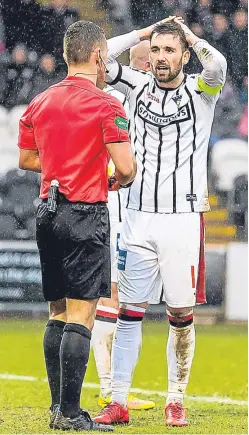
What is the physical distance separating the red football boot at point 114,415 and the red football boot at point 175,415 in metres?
0.22

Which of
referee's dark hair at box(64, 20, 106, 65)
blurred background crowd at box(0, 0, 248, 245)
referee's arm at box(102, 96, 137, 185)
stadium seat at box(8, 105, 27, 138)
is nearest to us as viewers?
referee's arm at box(102, 96, 137, 185)

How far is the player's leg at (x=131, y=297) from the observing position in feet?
19.5

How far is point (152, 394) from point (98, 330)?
0.93 metres

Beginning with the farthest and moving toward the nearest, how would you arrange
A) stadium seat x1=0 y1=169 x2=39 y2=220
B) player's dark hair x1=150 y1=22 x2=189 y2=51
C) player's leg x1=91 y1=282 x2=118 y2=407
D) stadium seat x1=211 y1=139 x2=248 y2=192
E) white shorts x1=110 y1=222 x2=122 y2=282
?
stadium seat x1=211 y1=139 x2=248 y2=192, stadium seat x1=0 y1=169 x2=39 y2=220, white shorts x1=110 y1=222 x2=122 y2=282, player's leg x1=91 y1=282 x2=118 y2=407, player's dark hair x1=150 y1=22 x2=189 y2=51

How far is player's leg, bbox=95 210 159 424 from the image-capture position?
19.5 feet

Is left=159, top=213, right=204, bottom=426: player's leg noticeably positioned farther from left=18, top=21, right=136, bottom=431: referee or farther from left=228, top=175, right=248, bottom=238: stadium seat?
left=228, top=175, right=248, bottom=238: stadium seat

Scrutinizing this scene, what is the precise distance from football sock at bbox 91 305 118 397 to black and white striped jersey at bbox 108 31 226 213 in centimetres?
105

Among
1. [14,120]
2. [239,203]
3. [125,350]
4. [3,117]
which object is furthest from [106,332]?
[3,117]

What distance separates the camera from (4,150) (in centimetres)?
1341

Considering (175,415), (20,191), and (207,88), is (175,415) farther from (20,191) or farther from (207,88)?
(20,191)

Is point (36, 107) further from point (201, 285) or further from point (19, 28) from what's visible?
point (19, 28)

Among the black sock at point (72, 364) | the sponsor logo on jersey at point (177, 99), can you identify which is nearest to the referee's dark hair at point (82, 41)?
the sponsor logo on jersey at point (177, 99)

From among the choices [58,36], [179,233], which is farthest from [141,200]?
[58,36]

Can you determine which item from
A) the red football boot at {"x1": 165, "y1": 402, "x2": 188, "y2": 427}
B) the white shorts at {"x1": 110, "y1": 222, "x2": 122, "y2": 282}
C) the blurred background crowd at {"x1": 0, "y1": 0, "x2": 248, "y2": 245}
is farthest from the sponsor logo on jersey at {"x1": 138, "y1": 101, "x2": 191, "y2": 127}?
the blurred background crowd at {"x1": 0, "y1": 0, "x2": 248, "y2": 245}
